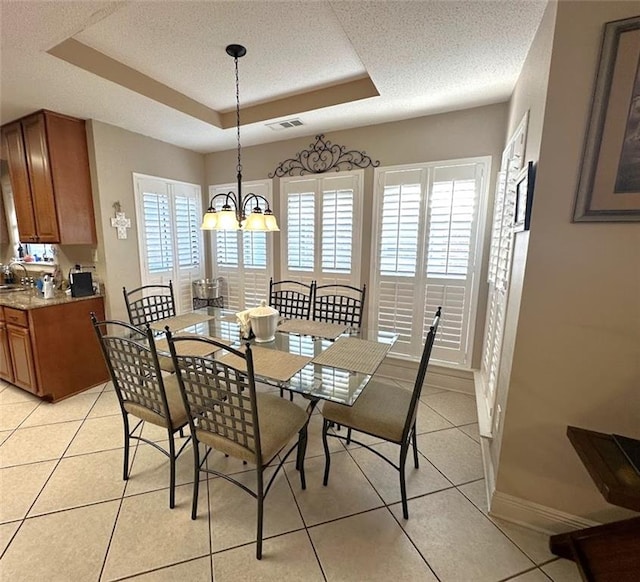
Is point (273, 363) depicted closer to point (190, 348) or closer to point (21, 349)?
point (190, 348)

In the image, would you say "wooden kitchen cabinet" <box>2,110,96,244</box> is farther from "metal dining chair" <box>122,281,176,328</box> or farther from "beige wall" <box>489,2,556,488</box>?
"beige wall" <box>489,2,556,488</box>

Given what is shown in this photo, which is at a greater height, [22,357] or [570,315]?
[570,315]

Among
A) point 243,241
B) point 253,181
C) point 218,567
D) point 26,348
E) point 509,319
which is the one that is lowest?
point 218,567

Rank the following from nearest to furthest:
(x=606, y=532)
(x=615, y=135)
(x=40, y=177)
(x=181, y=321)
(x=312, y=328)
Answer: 1. (x=615, y=135)
2. (x=606, y=532)
3. (x=312, y=328)
4. (x=181, y=321)
5. (x=40, y=177)

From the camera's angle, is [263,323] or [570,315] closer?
[570,315]

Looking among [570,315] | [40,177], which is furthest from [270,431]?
[40,177]

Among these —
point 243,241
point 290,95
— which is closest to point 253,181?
point 243,241

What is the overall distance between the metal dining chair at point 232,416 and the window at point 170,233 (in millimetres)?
2359

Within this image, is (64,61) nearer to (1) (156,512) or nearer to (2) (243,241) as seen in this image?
(2) (243,241)

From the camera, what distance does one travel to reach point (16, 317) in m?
2.62

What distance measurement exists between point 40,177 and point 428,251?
12.0 feet

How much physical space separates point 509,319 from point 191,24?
2.48 meters

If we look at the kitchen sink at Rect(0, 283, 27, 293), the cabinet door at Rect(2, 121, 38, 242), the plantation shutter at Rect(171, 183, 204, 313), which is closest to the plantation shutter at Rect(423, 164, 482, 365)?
the plantation shutter at Rect(171, 183, 204, 313)

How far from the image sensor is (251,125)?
2926 millimetres
